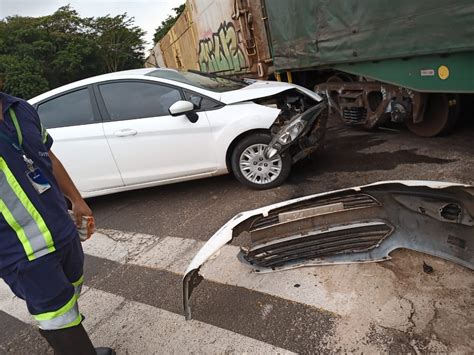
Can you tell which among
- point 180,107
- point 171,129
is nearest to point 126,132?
point 171,129

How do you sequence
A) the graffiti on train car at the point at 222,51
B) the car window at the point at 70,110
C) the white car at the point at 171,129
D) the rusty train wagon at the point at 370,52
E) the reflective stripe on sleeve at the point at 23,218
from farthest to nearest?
1. the graffiti on train car at the point at 222,51
2. the car window at the point at 70,110
3. the white car at the point at 171,129
4. the rusty train wagon at the point at 370,52
5. the reflective stripe on sleeve at the point at 23,218

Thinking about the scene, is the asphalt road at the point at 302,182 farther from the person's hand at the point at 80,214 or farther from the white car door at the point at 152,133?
the person's hand at the point at 80,214

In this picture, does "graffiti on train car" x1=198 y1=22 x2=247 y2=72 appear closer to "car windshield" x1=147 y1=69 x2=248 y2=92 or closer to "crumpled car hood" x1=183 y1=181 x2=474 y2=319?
"car windshield" x1=147 y1=69 x2=248 y2=92

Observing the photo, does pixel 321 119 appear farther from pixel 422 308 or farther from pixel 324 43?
pixel 422 308

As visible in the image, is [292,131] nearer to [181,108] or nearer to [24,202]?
[181,108]

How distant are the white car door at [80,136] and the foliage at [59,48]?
2777 centimetres

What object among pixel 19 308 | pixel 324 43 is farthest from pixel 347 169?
pixel 19 308

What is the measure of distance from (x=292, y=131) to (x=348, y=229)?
5.05 feet

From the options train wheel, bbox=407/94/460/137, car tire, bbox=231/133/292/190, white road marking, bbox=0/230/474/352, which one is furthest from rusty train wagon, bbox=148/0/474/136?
white road marking, bbox=0/230/474/352

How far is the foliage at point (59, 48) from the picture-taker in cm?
3253

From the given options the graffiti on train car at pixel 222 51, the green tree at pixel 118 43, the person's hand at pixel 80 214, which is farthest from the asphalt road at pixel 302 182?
the green tree at pixel 118 43

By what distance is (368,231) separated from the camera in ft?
9.09

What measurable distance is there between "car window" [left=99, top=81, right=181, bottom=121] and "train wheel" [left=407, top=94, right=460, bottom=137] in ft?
10.5

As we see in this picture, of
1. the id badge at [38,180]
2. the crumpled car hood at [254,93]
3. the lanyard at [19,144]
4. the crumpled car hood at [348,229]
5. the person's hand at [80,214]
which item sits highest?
the lanyard at [19,144]
